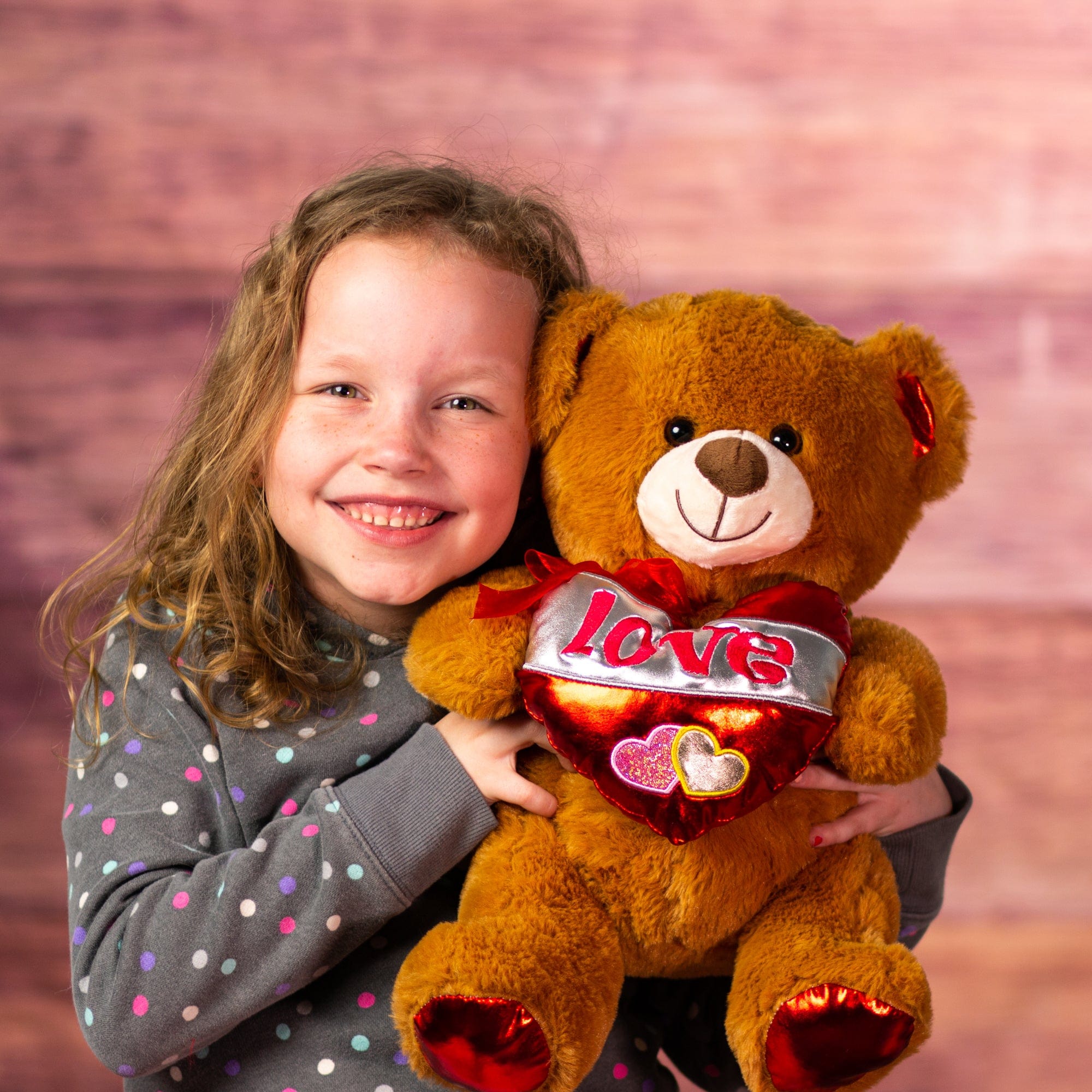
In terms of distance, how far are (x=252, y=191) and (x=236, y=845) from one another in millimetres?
696

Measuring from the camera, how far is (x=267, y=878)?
2.21ft

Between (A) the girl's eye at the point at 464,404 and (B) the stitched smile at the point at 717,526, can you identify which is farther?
(A) the girl's eye at the point at 464,404

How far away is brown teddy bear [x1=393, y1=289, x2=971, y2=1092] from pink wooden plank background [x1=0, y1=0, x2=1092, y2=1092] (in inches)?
21.8

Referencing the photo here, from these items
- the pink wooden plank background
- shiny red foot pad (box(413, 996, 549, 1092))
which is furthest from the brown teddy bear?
the pink wooden plank background

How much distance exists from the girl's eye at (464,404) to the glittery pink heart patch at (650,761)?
0.72ft

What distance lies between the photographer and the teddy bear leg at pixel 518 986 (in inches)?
23.0

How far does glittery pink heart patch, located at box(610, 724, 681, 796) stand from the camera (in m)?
0.60

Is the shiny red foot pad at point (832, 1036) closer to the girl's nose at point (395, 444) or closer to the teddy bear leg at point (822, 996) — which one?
the teddy bear leg at point (822, 996)

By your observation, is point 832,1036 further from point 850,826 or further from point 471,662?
point 471,662

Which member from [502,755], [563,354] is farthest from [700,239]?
[502,755]

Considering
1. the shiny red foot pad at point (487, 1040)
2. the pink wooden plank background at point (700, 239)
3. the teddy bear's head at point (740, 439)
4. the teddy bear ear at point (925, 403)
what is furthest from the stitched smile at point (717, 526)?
the pink wooden plank background at point (700, 239)

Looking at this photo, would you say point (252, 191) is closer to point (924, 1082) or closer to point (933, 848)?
point (933, 848)

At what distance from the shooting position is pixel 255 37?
1201 millimetres

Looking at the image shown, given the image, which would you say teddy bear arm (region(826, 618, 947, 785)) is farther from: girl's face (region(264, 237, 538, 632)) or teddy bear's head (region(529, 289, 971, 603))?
girl's face (region(264, 237, 538, 632))
